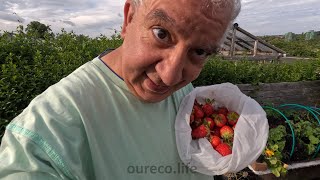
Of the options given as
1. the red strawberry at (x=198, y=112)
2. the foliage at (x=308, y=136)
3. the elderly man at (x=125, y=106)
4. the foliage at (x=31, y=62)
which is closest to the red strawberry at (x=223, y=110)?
the red strawberry at (x=198, y=112)

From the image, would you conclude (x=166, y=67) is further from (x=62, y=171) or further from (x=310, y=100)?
(x=310, y=100)

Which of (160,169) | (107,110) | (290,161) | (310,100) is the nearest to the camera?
(107,110)

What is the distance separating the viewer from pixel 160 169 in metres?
1.13

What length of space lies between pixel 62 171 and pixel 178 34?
563 mm

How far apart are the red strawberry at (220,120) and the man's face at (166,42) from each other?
66 cm

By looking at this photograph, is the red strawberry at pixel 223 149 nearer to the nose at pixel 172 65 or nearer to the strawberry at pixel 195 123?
the strawberry at pixel 195 123

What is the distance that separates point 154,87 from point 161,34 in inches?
8.4

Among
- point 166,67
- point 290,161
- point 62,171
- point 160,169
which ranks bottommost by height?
point 290,161

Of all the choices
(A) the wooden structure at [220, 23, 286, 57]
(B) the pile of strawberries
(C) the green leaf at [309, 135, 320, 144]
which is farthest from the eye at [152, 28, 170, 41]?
(A) the wooden structure at [220, 23, 286, 57]

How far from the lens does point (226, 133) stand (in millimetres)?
1624

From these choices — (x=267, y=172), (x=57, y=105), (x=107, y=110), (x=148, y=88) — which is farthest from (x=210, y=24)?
(x=267, y=172)

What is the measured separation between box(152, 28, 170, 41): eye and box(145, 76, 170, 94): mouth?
0.17m

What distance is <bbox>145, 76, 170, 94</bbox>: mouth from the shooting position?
1.05 metres

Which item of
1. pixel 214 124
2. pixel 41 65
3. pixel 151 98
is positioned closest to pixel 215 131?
pixel 214 124
